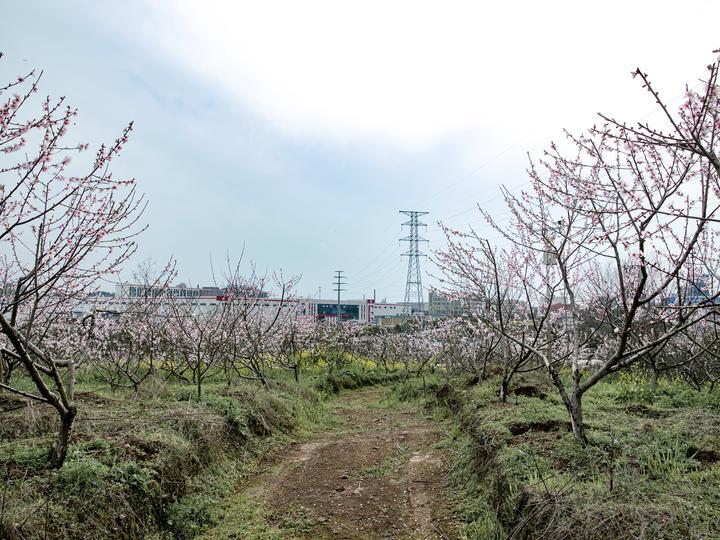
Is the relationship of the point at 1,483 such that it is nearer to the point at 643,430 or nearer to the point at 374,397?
the point at 643,430

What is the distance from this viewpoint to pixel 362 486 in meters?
6.35

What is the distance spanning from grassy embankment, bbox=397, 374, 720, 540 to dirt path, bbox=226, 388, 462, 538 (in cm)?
47

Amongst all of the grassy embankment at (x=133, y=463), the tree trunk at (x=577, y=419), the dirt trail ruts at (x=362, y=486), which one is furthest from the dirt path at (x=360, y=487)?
the tree trunk at (x=577, y=419)

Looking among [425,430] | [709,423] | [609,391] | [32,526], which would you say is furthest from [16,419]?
[609,391]

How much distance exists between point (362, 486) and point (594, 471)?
3.10 meters

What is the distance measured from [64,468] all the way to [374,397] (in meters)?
12.3

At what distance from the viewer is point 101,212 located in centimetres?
461

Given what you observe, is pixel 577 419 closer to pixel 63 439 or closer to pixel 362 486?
pixel 362 486

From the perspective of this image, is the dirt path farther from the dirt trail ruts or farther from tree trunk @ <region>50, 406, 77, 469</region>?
tree trunk @ <region>50, 406, 77, 469</region>

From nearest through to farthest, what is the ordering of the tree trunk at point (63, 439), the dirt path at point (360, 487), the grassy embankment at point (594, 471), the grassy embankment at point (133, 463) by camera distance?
the grassy embankment at point (594, 471), the grassy embankment at point (133, 463), the tree trunk at point (63, 439), the dirt path at point (360, 487)

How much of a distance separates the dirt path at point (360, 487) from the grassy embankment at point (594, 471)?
1.53ft

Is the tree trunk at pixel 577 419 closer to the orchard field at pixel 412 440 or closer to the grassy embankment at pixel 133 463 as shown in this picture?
the orchard field at pixel 412 440

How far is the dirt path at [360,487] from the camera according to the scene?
5094 mm

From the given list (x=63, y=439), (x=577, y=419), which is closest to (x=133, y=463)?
(x=63, y=439)
